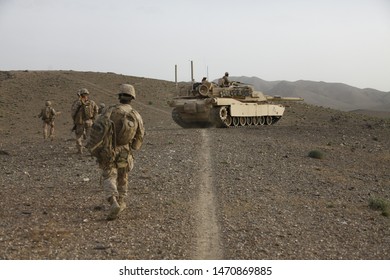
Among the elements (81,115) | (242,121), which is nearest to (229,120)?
(242,121)

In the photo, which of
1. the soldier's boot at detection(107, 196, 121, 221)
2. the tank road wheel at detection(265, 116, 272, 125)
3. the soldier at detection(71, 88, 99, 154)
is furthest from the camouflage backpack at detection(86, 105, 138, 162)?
the tank road wheel at detection(265, 116, 272, 125)

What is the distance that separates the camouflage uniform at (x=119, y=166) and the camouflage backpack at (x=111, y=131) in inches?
0.8

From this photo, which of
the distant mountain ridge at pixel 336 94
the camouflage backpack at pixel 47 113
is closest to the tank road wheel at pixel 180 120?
the camouflage backpack at pixel 47 113

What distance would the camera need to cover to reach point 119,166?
762 cm

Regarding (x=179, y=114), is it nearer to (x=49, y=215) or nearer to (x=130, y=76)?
(x=49, y=215)

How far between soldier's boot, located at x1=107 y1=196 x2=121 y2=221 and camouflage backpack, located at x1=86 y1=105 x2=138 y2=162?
596 millimetres

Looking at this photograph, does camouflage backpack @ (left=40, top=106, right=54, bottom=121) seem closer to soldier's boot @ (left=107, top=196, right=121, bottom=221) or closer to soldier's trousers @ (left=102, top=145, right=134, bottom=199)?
soldier's trousers @ (left=102, top=145, right=134, bottom=199)

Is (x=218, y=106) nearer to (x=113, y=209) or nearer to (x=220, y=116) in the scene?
(x=220, y=116)

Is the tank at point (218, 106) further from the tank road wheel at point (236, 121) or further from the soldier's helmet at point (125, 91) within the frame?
the soldier's helmet at point (125, 91)

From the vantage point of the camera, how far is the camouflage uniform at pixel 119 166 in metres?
7.44

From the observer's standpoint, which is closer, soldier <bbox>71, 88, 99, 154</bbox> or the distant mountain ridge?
soldier <bbox>71, 88, 99, 154</bbox>

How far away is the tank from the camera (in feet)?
76.6

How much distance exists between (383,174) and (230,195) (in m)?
5.97
